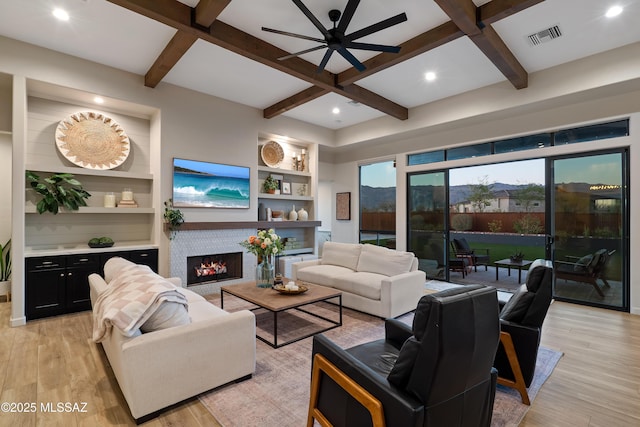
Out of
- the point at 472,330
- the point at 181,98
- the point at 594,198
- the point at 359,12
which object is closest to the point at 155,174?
the point at 181,98

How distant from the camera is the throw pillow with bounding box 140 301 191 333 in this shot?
2105mm

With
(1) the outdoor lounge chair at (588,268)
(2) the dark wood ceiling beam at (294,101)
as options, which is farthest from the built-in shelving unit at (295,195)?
(1) the outdoor lounge chair at (588,268)

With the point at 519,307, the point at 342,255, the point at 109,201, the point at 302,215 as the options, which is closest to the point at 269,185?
the point at 302,215

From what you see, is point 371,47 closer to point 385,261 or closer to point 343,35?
point 343,35

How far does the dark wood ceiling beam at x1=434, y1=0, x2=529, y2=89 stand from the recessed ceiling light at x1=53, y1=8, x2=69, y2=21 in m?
3.63

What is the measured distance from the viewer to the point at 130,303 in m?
1.99

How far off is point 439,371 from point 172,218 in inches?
175

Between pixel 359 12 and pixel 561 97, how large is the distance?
315 cm

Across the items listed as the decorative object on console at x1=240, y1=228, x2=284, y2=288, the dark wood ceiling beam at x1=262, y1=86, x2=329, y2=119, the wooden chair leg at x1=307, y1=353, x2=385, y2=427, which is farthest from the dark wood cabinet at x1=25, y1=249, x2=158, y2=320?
the wooden chair leg at x1=307, y1=353, x2=385, y2=427

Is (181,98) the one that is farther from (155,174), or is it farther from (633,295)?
(633,295)

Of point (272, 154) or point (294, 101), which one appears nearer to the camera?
point (294, 101)

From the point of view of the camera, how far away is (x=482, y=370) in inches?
56.7

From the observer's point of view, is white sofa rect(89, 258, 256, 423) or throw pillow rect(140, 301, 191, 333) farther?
throw pillow rect(140, 301, 191, 333)

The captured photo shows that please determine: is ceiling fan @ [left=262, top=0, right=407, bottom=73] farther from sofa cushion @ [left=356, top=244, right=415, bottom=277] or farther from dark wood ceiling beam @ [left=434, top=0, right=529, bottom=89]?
sofa cushion @ [left=356, top=244, right=415, bottom=277]
